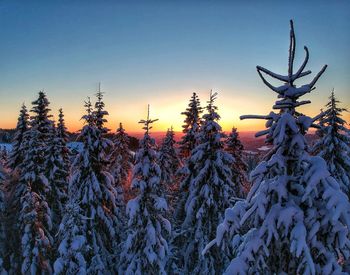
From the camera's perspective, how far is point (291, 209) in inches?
207

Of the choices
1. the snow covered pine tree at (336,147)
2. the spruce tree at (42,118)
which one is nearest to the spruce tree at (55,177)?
the spruce tree at (42,118)

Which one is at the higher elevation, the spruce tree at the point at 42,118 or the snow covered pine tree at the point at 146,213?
the spruce tree at the point at 42,118

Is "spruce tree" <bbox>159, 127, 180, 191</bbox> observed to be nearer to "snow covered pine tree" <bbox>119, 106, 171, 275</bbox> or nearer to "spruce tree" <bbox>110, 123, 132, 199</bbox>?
"spruce tree" <bbox>110, 123, 132, 199</bbox>

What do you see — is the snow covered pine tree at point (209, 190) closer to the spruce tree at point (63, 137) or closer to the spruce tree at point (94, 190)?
the spruce tree at point (94, 190)

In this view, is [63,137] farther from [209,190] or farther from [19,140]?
[209,190]

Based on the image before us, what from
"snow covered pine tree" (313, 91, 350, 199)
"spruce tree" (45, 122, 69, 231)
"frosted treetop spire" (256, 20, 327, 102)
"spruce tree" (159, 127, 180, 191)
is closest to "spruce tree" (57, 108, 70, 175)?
"spruce tree" (45, 122, 69, 231)

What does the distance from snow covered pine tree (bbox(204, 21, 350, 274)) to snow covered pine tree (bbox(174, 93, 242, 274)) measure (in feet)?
51.0

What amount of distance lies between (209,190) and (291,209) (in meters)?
16.5

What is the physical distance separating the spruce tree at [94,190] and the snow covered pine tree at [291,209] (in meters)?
15.8

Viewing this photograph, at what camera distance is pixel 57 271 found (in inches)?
663

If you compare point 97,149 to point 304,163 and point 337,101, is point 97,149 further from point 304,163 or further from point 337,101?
point 304,163

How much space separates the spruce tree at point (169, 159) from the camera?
33.0 meters

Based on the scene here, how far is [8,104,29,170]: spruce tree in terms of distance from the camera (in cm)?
2875

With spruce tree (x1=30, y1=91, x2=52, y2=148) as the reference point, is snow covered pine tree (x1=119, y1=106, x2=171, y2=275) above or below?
below
